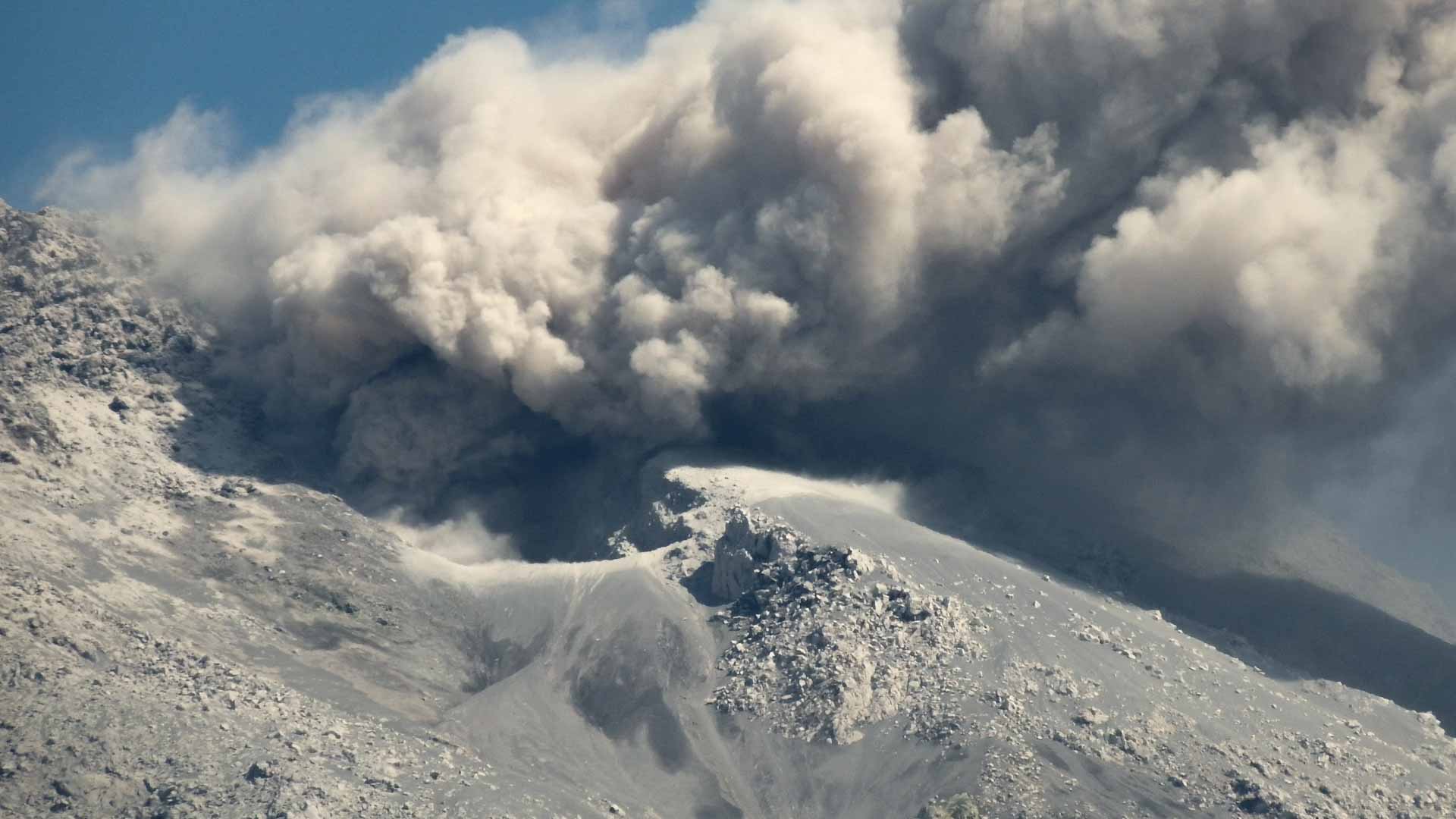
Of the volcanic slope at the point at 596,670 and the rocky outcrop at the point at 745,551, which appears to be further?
the rocky outcrop at the point at 745,551

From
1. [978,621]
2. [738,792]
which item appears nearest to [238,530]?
[738,792]

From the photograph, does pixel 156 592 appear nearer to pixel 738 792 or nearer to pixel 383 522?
pixel 383 522

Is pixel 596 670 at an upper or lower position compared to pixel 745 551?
lower

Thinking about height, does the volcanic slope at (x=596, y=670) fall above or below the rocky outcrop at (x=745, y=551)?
below

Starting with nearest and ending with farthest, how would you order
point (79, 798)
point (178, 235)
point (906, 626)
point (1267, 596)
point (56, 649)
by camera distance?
point (79, 798) → point (56, 649) → point (906, 626) → point (1267, 596) → point (178, 235)

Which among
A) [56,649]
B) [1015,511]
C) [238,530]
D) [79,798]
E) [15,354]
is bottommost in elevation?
[79,798]

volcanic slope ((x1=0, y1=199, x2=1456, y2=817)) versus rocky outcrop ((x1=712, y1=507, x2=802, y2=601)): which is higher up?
rocky outcrop ((x1=712, y1=507, x2=802, y2=601))

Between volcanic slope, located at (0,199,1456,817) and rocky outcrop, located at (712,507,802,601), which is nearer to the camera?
volcanic slope, located at (0,199,1456,817)

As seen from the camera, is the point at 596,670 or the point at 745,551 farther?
the point at 745,551
